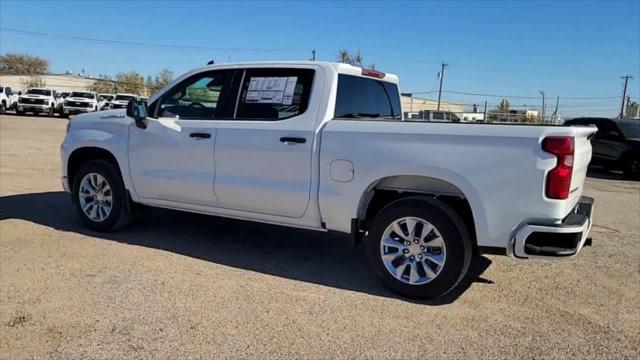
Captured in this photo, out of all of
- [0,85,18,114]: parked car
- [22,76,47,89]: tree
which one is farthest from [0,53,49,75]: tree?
[0,85,18,114]: parked car

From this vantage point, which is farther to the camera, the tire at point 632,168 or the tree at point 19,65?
the tree at point 19,65

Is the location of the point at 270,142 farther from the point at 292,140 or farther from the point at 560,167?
the point at 560,167

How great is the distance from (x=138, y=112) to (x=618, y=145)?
14.3 meters

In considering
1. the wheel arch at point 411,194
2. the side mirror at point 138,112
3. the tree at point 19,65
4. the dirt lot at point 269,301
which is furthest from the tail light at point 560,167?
the tree at point 19,65

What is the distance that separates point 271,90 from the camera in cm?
532

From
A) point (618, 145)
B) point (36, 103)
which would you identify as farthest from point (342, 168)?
point (36, 103)

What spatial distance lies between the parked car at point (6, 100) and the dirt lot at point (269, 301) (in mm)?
33911

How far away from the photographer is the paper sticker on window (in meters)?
5.21

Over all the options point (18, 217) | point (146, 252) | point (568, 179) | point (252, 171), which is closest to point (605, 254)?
point (568, 179)

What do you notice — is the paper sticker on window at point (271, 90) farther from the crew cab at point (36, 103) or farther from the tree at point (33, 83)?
the tree at point (33, 83)

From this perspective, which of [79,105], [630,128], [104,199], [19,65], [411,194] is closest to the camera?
[411,194]

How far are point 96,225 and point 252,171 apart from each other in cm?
227

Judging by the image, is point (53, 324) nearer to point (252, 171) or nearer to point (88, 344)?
point (88, 344)

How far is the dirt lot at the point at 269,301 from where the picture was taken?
359 centimetres
